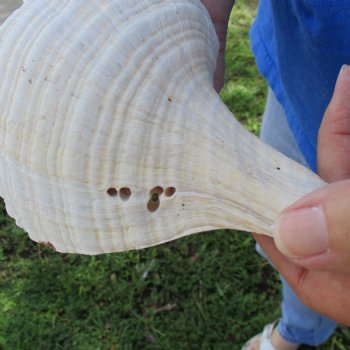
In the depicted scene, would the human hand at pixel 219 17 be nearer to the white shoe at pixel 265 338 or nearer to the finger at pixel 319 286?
the finger at pixel 319 286

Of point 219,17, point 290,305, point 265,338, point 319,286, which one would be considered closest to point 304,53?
point 219,17

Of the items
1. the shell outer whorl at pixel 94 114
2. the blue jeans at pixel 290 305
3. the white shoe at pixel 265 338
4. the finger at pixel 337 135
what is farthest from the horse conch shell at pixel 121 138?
the white shoe at pixel 265 338

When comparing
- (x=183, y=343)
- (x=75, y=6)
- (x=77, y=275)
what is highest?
(x=75, y=6)

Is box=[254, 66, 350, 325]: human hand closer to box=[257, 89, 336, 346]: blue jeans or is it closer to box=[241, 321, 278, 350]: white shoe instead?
box=[257, 89, 336, 346]: blue jeans

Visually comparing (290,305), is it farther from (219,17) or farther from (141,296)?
(219,17)

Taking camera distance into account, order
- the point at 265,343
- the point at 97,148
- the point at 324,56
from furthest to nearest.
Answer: the point at 265,343, the point at 324,56, the point at 97,148

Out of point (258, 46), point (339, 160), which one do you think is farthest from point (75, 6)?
point (258, 46)

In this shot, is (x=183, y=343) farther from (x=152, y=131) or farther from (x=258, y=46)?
(x=152, y=131)
